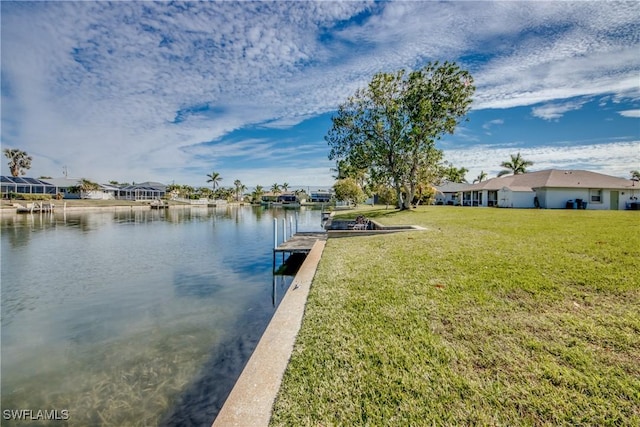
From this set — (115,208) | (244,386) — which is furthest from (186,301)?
(115,208)

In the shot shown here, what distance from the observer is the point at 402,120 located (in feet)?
77.1

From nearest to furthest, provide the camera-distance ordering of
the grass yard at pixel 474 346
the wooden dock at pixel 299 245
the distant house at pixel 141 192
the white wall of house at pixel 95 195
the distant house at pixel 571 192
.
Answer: the grass yard at pixel 474 346
the wooden dock at pixel 299 245
the distant house at pixel 571 192
the white wall of house at pixel 95 195
the distant house at pixel 141 192

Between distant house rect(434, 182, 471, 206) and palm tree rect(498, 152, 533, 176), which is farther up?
palm tree rect(498, 152, 533, 176)

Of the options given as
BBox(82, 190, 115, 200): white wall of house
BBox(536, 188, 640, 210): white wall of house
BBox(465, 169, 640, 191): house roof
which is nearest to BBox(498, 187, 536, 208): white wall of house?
BBox(465, 169, 640, 191): house roof

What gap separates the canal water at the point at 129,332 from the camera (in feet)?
14.6

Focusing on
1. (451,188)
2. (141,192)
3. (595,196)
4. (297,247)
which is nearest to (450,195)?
(451,188)

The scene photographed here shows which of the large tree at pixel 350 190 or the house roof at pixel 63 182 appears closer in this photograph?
the large tree at pixel 350 190

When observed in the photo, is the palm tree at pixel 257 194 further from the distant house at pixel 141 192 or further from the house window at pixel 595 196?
the house window at pixel 595 196

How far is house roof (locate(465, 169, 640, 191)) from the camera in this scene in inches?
1110

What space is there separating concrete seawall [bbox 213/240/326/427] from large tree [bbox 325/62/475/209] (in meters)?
20.7

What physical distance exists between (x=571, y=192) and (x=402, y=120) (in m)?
19.3

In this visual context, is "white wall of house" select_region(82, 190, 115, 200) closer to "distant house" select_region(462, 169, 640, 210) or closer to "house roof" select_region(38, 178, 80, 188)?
"house roof" select_region(38, 178, 80, 188)

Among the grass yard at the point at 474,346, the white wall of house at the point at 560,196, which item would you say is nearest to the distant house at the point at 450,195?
the white wall of house at the point at 560,196

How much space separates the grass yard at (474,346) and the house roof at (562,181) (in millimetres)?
28790
